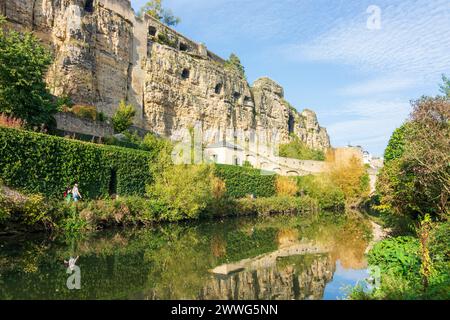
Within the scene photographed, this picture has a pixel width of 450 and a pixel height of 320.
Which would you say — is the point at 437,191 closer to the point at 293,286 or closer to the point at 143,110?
the point at 293,286

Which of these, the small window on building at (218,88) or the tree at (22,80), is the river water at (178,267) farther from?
the small window on building at (218,88)

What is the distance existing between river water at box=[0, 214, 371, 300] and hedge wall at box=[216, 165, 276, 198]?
524 inches

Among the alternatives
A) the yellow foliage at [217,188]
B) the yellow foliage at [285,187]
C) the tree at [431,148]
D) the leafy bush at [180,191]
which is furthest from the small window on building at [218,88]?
the tree at [431,148]

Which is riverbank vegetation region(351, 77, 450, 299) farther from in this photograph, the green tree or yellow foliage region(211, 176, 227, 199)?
yellow foliage region(211, 176, 227, 199)

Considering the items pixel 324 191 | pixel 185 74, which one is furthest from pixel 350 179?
Result: pixel 185 74

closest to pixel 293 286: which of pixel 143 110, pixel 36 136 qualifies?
pixel 36 136

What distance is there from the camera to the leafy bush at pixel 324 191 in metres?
33.3

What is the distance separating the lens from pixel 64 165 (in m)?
14.6

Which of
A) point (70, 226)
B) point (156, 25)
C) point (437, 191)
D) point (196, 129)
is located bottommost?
point (70, 226)

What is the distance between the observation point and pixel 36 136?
44.2 ft

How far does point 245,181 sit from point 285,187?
17.6 ft

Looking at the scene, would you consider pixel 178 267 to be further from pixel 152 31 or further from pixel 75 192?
pixel 152 31

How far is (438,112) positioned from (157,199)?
12893 millimetres

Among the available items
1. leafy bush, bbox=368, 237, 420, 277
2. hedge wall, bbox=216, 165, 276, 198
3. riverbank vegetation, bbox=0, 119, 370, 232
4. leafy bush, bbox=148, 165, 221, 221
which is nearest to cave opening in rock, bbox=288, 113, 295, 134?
hedge wall, bbox=216, 165, 276, 198
